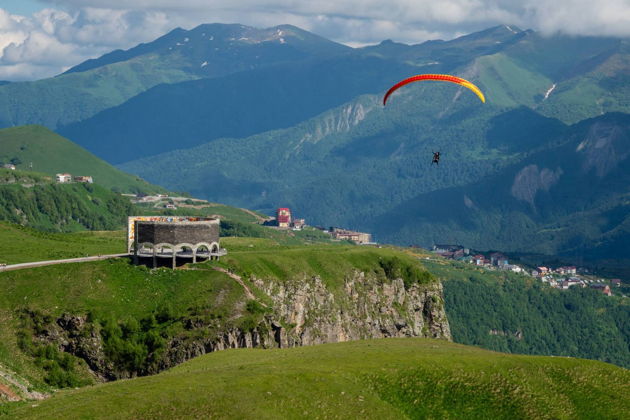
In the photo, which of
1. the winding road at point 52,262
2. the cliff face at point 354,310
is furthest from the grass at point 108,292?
the cliff face at point 354,310

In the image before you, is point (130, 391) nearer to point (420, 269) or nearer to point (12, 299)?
point (12, 299)

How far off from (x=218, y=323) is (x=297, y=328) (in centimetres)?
1969

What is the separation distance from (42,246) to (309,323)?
120 ft

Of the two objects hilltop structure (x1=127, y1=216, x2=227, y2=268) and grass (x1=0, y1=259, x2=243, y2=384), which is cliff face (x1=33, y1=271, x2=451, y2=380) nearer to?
grass (x1=0, y1=259, x2=243, y2=384)

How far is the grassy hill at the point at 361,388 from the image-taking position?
280 ft

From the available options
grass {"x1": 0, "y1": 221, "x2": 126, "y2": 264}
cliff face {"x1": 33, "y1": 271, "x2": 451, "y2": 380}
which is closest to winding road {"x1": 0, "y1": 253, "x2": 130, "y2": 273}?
grass {"x1": 0, "y1": 221, "x2": 126, "y2": 264}

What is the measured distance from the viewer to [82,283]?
132625mm

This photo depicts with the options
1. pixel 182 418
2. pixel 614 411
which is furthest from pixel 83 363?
pixel 614 411

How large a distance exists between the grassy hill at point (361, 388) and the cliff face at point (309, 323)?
9.64 metres

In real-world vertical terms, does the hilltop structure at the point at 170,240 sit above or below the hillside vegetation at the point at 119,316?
above

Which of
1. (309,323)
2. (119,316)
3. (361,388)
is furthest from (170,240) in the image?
(361,388)

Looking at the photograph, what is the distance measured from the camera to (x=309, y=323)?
15175cm

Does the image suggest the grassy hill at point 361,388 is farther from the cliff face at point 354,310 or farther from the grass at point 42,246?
the grass at point 42,246

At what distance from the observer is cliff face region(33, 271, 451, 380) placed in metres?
125
